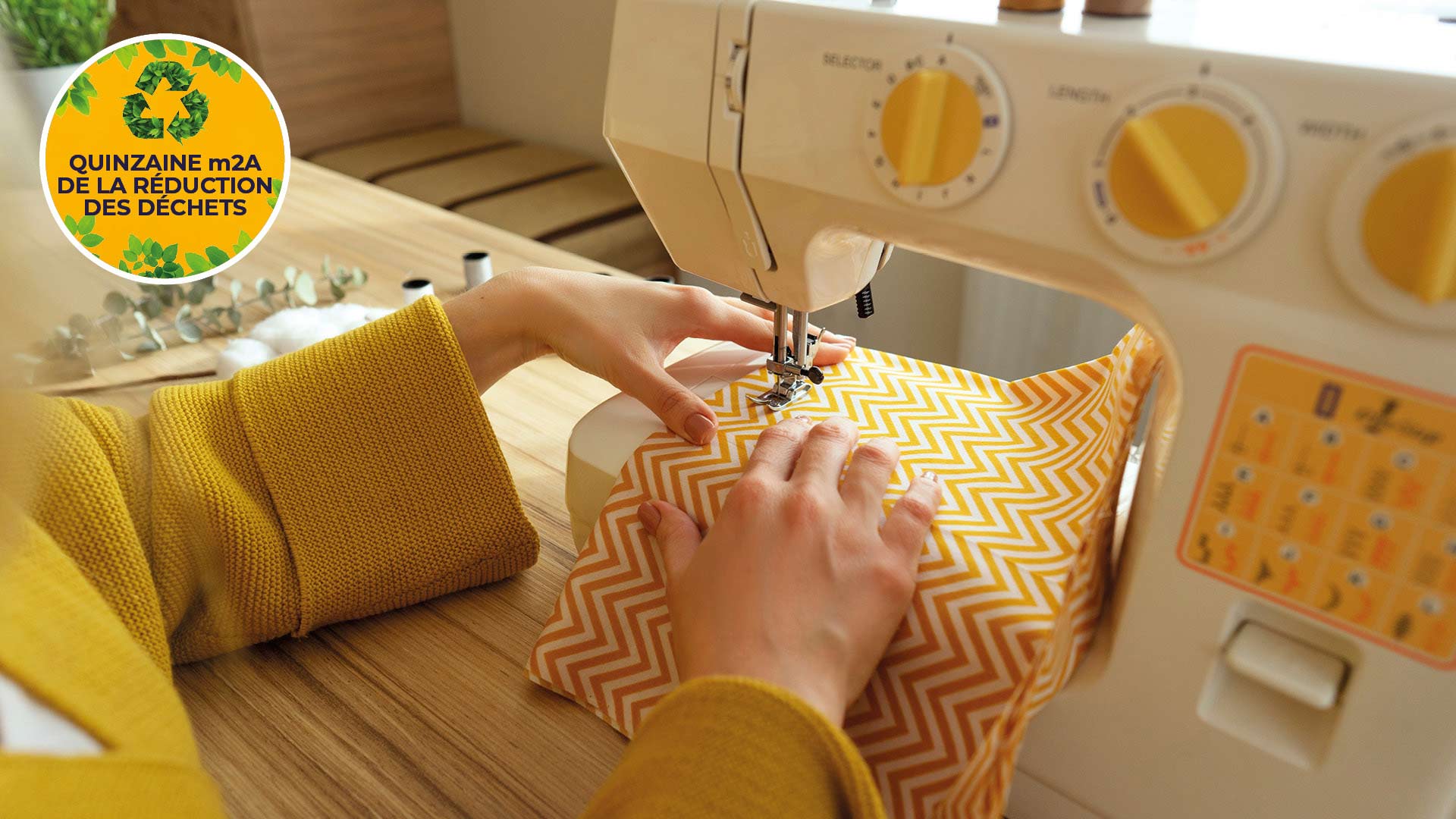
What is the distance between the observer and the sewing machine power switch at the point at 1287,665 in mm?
437

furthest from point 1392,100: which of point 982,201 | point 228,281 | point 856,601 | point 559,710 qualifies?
point 228,281

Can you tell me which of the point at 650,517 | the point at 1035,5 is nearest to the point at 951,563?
the point at 650,517

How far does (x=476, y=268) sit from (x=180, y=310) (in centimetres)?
33

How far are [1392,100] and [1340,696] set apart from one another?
27cm

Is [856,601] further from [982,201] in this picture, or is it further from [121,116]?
[121,116]

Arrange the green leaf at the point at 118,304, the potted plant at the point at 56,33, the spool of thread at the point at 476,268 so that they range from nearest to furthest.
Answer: the green leaf at the point at 118,304
the spool of thread at the point at 476,268
the potted plant at the point at 56,33

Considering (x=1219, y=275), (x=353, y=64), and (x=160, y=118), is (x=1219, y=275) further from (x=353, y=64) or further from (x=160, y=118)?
(x=353, y=64)

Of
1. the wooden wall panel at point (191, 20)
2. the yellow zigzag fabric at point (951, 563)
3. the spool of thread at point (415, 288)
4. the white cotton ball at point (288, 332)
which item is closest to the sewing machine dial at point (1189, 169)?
the yellow zigzag fabric at point (951, 563)

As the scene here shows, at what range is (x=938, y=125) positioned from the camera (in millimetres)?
469

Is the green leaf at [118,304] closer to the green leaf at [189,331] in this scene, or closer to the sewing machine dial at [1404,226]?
the green leaf at [189,331]

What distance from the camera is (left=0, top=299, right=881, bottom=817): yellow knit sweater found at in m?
0.43

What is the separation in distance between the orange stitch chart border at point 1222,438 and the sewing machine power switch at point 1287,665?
0.03 metres

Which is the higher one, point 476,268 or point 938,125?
point 938,125

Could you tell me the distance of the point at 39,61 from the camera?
4.42ft
